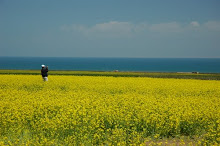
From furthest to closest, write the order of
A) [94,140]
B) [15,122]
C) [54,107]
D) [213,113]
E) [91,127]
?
[54,107], [213,113], [15,122], [91,127], [94,140]

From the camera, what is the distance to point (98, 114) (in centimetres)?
1217

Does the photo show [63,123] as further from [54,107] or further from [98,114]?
[54,107]

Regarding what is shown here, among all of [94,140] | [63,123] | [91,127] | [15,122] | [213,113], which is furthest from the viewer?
[213,113]

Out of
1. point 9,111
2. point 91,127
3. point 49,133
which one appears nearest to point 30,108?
point 9,111

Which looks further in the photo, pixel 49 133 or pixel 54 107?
pixel 54 107

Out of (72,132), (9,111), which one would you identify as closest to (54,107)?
(9,111)

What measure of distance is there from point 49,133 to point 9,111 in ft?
11.0

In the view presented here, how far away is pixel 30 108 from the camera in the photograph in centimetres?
1351

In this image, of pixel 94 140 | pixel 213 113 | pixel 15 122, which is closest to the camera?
pixel 94 140

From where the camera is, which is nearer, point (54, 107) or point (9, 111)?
point (9, 111)

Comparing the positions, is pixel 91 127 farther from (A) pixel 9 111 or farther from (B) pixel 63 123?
(A) pixel 9 111

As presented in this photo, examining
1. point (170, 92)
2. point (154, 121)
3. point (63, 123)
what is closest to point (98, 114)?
point (63, 123)

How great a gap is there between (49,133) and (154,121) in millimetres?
4348

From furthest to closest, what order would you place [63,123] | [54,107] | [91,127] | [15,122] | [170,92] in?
[170,92]
[54,107]
[15,122]
[63,123]
[91,127]
